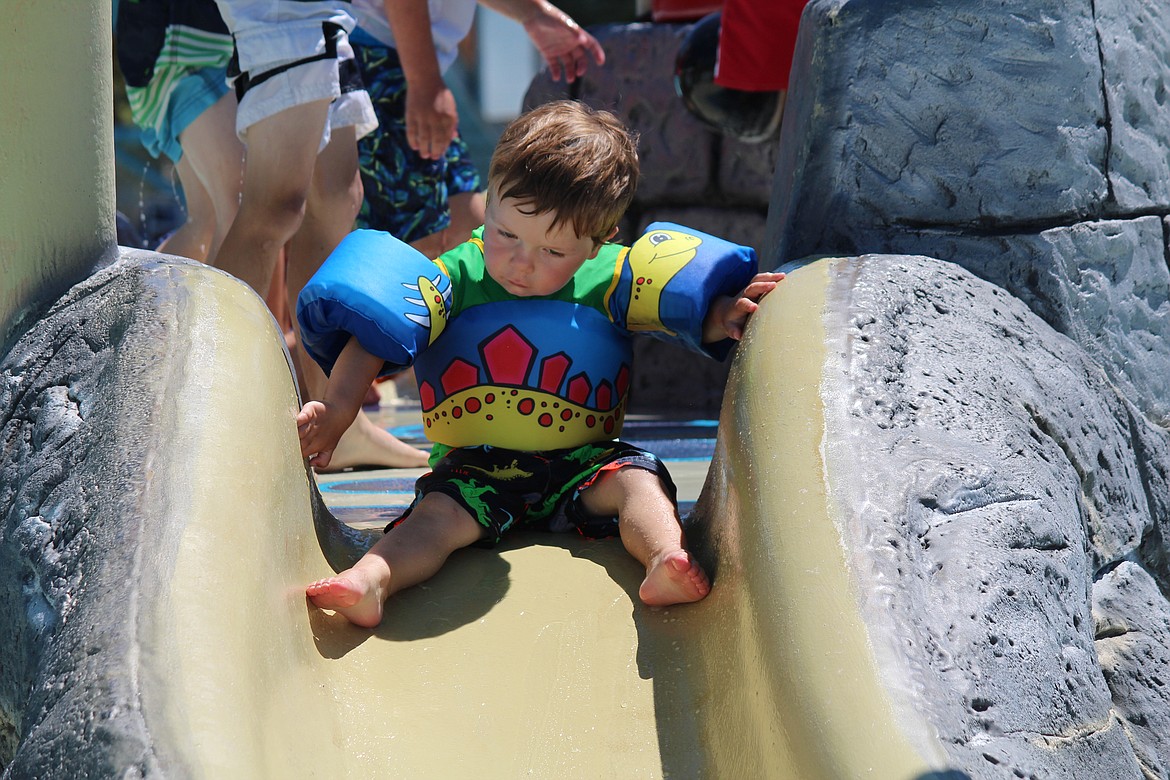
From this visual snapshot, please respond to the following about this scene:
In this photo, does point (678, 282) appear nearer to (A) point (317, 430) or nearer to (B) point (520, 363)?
(B) point (520, 363)

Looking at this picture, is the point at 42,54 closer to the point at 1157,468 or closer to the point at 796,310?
the point at 796,310

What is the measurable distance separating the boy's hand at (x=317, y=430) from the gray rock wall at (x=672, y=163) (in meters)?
3.59

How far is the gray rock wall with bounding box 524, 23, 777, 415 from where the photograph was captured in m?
5.63

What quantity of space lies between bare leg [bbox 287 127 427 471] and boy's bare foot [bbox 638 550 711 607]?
4.99ft

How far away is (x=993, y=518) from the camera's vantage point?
166 cm

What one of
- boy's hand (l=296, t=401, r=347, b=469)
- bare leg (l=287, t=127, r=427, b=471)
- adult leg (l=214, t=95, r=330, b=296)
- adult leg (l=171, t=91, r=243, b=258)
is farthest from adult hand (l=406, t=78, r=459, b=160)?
boy's hand (l=296, t=401, r=347, b=469)

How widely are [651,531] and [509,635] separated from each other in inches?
11.7

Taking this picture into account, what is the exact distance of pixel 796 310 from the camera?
6.43ft

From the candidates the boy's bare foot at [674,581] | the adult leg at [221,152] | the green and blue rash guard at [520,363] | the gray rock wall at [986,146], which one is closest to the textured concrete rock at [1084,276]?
the gray rock wall at [986,146]

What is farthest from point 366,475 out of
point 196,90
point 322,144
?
point 196,90

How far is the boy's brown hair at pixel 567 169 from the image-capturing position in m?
2.12

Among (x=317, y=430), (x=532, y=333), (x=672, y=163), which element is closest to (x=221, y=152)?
(x=532, y=333)

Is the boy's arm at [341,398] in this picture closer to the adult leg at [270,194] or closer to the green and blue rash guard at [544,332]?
the green and blue rash guard at [544,332]

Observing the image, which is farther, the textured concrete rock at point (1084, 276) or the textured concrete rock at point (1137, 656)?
the textured concrete rock at point (1084, 276)
